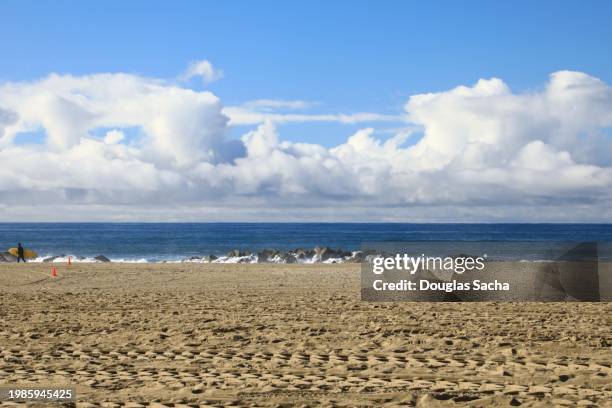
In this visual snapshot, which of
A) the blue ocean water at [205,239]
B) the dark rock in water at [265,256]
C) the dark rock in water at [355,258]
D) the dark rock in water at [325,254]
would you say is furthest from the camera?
the blue ocean water at [205,239]

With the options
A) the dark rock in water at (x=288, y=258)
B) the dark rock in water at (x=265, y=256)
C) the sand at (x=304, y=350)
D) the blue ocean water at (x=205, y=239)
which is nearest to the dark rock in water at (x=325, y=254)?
the dark rock in water at (x=288, y=258)

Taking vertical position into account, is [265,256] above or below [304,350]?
below

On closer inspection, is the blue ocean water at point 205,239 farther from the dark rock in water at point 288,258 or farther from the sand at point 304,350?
the sand at point 304,350

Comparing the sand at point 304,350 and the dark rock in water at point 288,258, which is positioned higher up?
the sand at point 304,350

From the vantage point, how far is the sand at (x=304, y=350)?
288 inches

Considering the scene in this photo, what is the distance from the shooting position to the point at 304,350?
10.0m

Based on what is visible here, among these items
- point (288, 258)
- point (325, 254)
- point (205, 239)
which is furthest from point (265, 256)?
point (205, 239)

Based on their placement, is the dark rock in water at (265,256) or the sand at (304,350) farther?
the dark rock in water at (265,256)

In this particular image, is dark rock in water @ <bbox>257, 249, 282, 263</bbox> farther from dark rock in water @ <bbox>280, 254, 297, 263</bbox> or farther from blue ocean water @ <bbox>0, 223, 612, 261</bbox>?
blue ocean water @ <bbox>0, 223, 612, 261</bbox>

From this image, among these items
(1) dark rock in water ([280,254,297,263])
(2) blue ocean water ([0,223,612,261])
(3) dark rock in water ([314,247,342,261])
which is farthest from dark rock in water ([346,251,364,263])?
(2) blue ocean water ([0,223,612,261])

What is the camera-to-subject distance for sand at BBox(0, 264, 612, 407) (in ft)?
24.0

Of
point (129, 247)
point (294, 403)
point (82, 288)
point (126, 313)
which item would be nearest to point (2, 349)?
point (126, 313)

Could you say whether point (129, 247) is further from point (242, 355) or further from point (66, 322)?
point (242, 355)

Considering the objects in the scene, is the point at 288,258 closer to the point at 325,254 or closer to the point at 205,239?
the point at 325,254
